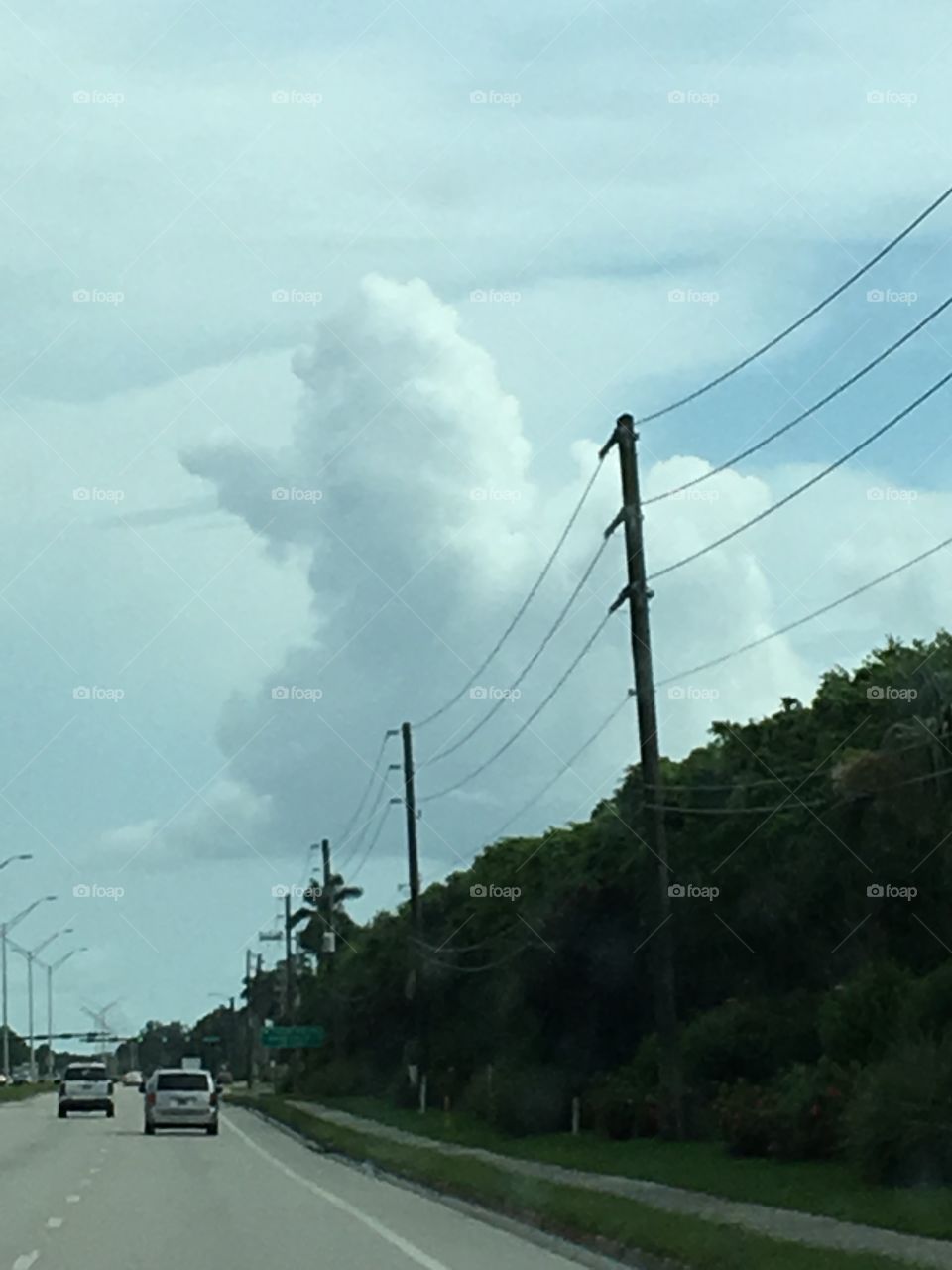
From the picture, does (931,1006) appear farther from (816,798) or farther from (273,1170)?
(816,798)

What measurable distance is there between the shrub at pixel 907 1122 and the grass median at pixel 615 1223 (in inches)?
128

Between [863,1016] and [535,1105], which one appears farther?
[535,1105]

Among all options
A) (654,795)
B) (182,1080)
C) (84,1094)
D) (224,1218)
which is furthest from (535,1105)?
(84,1094)

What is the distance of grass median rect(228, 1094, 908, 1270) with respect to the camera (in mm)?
18719

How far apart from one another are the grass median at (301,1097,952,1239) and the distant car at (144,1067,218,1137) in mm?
14380

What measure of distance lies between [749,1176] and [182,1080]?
34864 mm

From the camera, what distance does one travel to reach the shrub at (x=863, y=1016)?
35438 millimetres

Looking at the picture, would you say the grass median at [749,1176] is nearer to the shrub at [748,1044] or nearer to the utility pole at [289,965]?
the shrub at [748,1044]

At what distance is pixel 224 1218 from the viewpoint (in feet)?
90.5

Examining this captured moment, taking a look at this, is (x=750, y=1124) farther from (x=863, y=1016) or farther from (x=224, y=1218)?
(x=224, y=1218)

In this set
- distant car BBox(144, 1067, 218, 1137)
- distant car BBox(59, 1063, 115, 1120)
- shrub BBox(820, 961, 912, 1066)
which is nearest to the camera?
shrub BBox(820, 961, 912, 1066)

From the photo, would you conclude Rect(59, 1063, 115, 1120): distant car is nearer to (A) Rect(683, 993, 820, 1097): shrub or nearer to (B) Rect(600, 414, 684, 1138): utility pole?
(A) Rect(683, 993, 820, 1097): shrub

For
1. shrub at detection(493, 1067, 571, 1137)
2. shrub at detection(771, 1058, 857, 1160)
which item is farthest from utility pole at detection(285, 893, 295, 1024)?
shrub at detection(771, 1058, 857, 1160)

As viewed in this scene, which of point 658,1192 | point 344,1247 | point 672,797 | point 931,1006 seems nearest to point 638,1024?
point 672,797
